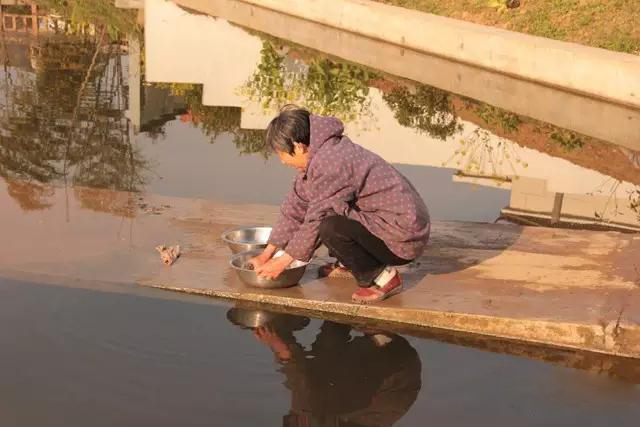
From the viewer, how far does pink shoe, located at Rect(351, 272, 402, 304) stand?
5457 millimetres

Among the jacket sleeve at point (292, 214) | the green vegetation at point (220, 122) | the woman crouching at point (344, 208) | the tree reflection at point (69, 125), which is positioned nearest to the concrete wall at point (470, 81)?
the green vegetation at point (220, 122)

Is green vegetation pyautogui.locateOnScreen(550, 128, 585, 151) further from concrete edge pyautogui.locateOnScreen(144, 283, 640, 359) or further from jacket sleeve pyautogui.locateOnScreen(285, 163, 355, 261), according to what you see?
jacket sleeve pyautogui.locateOnScreen(285, 163, 355, 261)

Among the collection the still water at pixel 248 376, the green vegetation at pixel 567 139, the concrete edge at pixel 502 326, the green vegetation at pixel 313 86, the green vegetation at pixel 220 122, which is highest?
the green vegetation at pixel 313 86

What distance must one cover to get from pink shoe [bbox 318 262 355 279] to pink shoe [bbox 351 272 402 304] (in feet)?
1.17

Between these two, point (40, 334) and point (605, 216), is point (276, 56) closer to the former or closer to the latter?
point (605, 216)

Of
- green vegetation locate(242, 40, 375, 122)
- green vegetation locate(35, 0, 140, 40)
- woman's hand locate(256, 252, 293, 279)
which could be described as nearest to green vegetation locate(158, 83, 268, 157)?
green vegetation locate(242, 40, 375, 122)

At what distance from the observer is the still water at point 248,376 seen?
172 inches

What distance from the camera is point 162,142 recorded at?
10594 millimetres

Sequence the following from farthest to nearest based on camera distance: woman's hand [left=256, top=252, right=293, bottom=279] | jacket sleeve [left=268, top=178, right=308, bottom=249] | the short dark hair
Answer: jacket sleeve [left=268, top=178, right=308, bottom=249] < woman's hand [left=256, top=252, right=293, bottom=279] < the short dark hair

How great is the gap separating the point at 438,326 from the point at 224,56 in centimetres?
1116

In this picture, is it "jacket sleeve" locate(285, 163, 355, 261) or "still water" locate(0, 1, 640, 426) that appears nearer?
"still water" locate(0, 1, 640, 426)

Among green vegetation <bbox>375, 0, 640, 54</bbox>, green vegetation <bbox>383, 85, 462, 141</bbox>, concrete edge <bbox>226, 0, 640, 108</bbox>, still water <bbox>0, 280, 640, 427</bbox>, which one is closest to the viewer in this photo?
still water <bbox>0, 280, 640, 427</bbox>

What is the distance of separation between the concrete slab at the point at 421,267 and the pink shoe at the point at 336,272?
0.20ft

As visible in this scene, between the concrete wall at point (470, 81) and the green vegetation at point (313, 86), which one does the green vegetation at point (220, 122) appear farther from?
the concrete wall at point (470, 81)
